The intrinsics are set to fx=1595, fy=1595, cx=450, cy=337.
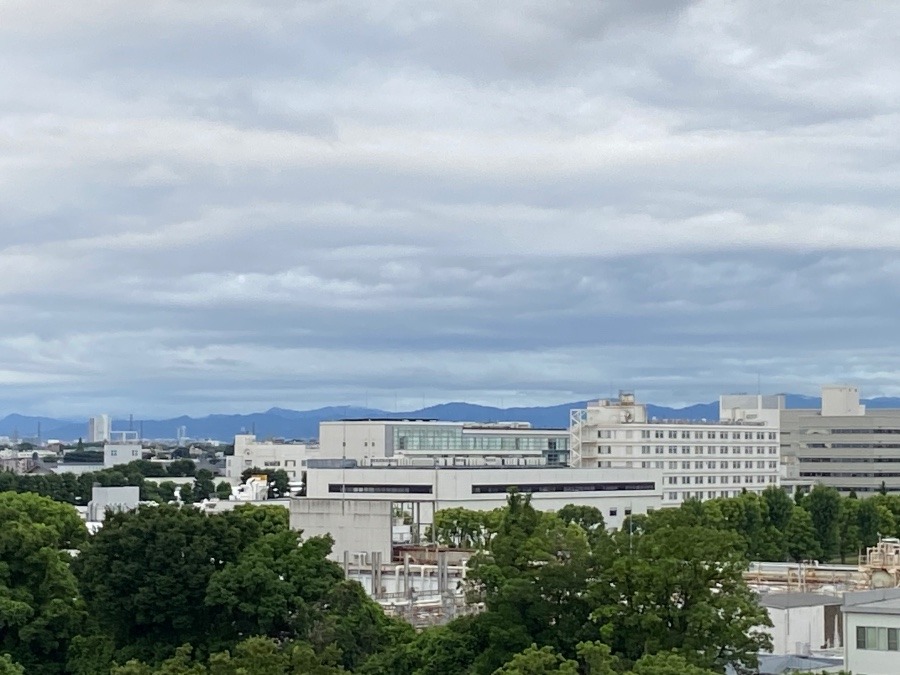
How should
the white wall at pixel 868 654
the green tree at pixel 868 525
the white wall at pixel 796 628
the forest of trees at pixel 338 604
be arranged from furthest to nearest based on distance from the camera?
the green tree at pixel 868 525, the white wall at pixel 796 628, the white wall at pixel 868 654, the forest of trees at pixel 338 604

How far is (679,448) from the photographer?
16975 cm

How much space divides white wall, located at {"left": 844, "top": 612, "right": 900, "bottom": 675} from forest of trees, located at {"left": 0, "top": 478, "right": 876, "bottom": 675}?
11.4ft

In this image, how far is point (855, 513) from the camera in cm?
12825

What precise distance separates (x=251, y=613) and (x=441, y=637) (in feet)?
29.5

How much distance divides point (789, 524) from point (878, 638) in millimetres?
75018

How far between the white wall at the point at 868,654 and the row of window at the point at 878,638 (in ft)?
0.33

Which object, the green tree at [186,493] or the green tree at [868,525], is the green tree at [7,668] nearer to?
the green tree at [868,525]

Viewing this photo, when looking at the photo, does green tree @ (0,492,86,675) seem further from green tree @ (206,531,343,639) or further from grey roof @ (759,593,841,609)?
grey roof @ (759,593,841,609)

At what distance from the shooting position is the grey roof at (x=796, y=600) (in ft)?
208

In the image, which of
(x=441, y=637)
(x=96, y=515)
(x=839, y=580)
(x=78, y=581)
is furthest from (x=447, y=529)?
(x=441, y=637)

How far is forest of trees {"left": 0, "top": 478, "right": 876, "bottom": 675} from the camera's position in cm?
4419

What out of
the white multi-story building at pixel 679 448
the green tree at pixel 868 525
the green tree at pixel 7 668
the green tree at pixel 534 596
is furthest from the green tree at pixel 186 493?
the green tree at pixel 534 596

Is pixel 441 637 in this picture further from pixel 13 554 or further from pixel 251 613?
pixel 13 554

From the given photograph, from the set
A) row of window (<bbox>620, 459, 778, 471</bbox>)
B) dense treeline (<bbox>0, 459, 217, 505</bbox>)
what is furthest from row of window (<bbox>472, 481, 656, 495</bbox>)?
dense treeline (<bbox>0, 459, 217, 505</bbox>)
